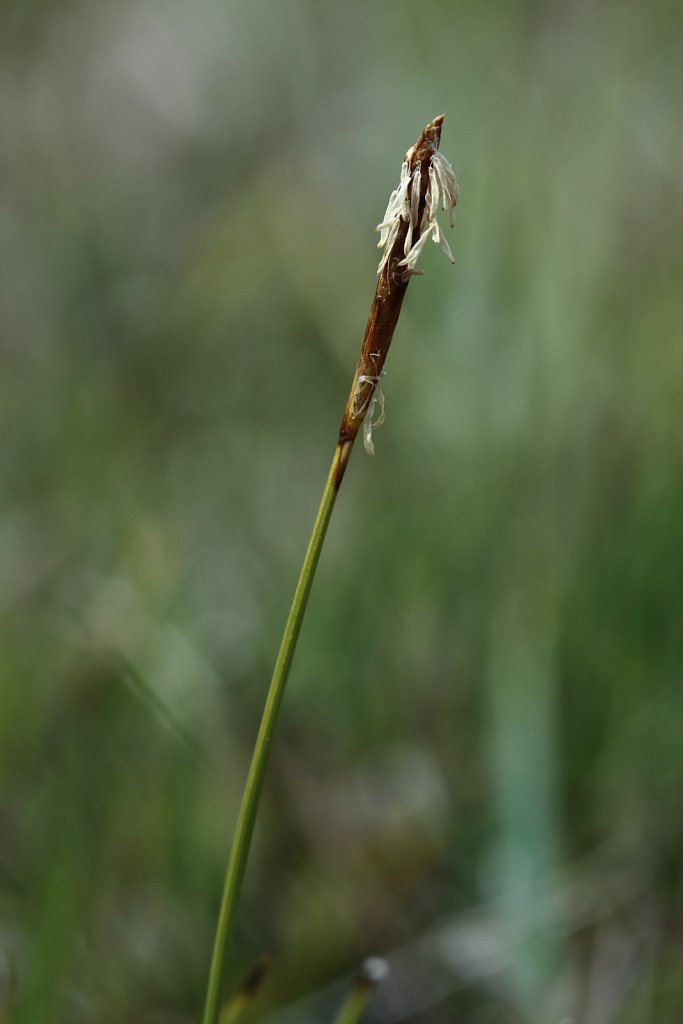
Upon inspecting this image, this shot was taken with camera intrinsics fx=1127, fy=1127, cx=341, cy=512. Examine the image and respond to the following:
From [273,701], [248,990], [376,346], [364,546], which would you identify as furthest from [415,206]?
[364,546]

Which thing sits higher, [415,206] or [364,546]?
[364,546]

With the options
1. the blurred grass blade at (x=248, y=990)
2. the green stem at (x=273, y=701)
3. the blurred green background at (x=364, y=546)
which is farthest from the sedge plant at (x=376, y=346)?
the blurred green background at (x=364, y=546)

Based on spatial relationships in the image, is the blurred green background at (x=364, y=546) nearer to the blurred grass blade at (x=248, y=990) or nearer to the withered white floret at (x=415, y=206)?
the blurred grass blade at (x=248, y=990)

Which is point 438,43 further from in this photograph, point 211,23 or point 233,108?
point 211,23

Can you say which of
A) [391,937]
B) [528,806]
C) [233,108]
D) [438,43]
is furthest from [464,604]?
[233,108]

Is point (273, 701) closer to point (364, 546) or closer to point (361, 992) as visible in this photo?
point (361, 992)

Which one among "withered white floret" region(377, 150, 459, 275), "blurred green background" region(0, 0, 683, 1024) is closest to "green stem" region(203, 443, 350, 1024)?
"withered white floret" region(377, 150, 459, 275)
